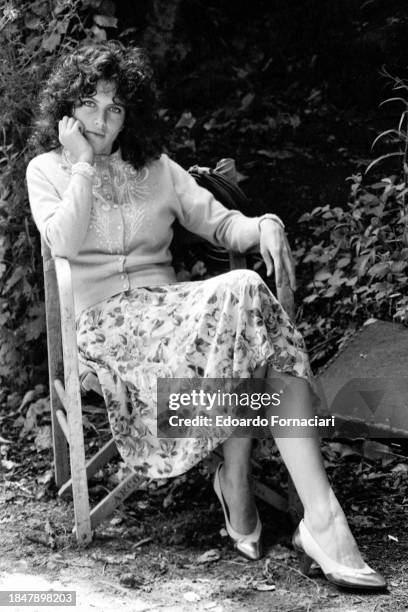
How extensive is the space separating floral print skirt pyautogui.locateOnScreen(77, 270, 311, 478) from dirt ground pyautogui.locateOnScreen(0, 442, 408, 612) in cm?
30

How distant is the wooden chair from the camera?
2.76 m

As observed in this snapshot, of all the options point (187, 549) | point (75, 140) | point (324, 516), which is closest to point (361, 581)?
point (324, 516)

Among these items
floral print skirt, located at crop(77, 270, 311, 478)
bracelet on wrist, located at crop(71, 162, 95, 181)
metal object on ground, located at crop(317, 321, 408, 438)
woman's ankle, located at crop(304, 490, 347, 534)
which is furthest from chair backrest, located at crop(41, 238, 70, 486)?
woman's ankle, located at crop(304, 490, 347, 534)

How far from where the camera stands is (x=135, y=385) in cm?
281

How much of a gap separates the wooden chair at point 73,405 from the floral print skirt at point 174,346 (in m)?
0.11

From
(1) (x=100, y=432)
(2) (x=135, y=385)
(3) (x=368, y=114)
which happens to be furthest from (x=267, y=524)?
(3) (x=368, y=114)

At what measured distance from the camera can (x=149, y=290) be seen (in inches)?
120

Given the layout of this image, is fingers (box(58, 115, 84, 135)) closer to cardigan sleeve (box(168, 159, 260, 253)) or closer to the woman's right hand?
the woman's right hand

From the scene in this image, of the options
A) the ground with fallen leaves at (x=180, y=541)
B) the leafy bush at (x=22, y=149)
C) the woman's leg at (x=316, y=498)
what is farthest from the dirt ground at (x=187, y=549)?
the leafy bush at (x=22, y=149)

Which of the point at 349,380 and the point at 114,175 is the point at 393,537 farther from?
the point at 114,175

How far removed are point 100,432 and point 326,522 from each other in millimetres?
1401

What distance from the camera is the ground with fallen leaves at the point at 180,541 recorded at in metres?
2.53

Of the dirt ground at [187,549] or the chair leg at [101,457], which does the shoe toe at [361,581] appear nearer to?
the dirt ground at [187,549]

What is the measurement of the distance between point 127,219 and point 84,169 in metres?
0.27
